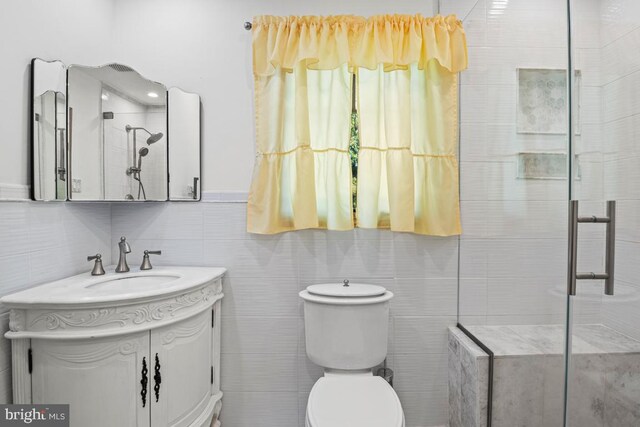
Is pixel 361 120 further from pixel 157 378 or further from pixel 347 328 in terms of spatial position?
pixel 157 378

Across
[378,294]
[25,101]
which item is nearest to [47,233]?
[25,101]

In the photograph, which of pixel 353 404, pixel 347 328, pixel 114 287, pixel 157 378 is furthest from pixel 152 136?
pixel 353 404

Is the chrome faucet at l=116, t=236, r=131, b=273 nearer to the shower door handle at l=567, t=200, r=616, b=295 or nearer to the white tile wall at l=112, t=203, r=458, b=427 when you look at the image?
the white tile wall at l=112, t=203, r=458, b=427

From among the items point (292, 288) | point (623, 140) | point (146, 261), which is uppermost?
point (623, 140)

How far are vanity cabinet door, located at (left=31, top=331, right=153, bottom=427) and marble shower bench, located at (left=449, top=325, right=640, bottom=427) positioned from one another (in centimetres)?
144

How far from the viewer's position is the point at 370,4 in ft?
5.70

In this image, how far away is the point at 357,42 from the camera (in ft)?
5.45

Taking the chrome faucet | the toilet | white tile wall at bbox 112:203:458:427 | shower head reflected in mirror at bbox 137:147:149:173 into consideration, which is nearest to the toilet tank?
the toilet

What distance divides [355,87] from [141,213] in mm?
1334

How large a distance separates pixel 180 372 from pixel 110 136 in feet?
3.85

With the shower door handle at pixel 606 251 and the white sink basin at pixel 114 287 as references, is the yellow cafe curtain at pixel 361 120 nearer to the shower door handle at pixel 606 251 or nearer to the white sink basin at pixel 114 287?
the white sink basin at pixel 114 287

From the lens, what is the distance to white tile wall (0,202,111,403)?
47.8 inches

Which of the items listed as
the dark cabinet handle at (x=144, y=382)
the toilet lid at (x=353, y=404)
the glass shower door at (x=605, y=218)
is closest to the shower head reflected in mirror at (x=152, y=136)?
the dark cabinet handle at (x=144, y=382)

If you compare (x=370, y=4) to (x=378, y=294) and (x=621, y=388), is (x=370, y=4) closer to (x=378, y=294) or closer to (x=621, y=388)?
(x=378, y=294)
